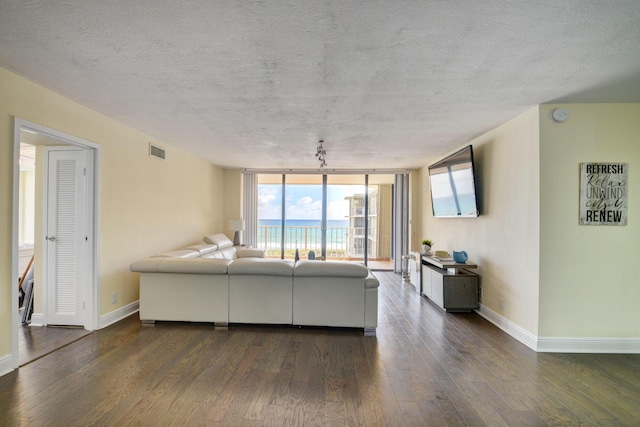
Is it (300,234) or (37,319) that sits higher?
(300,234)

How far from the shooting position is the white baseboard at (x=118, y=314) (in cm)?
328

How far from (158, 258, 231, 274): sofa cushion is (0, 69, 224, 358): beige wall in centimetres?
75

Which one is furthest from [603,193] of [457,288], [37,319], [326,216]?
[37,319]

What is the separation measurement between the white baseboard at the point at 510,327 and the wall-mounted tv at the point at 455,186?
1.29 m

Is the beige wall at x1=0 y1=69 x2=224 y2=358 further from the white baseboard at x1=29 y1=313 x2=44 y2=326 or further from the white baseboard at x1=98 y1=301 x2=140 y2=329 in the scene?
the white baseboard at x1=29 y1=313 x2=44 y2=326

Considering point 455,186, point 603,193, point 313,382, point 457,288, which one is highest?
point 455,186

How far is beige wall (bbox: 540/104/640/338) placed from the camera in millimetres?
2762

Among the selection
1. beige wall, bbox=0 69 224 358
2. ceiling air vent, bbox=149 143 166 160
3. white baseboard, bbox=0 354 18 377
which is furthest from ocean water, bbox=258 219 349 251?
white baseboard, bbox=0 354 18 377

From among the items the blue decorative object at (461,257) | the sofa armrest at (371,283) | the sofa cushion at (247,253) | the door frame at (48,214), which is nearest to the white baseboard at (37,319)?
the door frame at (48,214)

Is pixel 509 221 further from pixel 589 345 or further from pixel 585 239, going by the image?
pixel 589 345

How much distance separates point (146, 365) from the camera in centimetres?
245

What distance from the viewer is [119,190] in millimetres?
3490

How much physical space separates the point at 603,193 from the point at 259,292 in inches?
146

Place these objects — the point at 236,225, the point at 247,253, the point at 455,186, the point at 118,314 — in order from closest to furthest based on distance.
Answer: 1. the point at 118,314
2. the point at 455,186
3. the point at 247,253
4. the point at 236,225
